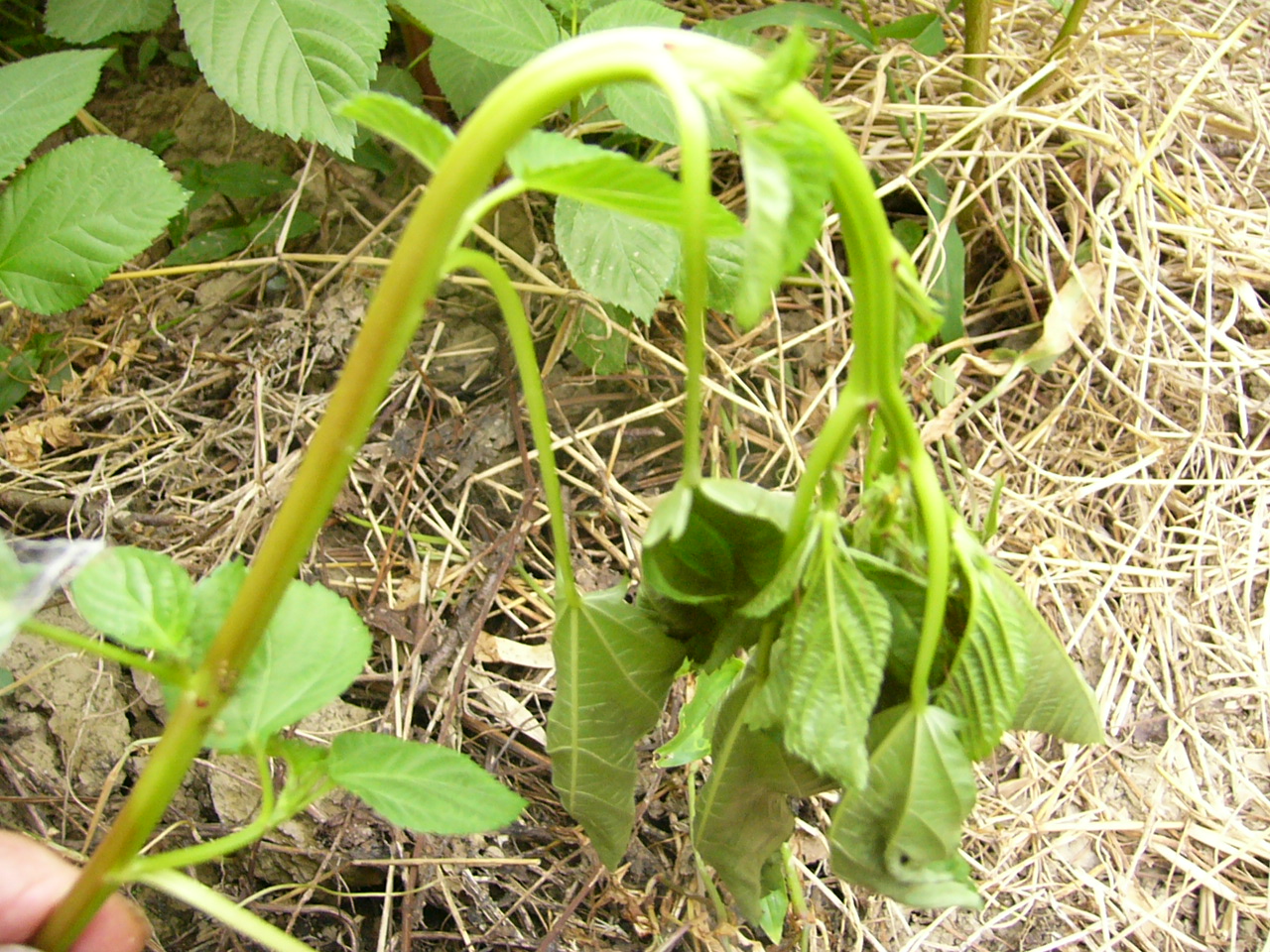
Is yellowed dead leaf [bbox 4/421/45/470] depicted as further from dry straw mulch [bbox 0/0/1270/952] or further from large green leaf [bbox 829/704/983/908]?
large green leaf [bbox 829/704/983/908]

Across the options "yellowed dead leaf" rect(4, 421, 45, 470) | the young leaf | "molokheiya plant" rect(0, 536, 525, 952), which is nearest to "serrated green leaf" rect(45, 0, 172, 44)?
the young leaf

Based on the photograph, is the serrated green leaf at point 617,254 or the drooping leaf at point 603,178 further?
the serrated green leaf at point 617,254

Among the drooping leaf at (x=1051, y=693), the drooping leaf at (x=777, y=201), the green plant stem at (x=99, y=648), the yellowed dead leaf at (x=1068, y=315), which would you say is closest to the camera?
the drooping leaf at (x=777, y=201)

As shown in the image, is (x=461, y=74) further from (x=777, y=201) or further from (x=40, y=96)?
(x=777, y=201)

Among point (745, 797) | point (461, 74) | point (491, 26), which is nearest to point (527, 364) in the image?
point (745, 797)

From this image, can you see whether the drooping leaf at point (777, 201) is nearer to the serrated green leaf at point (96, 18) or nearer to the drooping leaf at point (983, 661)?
the drooping leaf at point (983, 661)

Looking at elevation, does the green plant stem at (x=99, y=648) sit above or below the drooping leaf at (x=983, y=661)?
above

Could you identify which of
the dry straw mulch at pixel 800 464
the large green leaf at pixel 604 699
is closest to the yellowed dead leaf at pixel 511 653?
the dry straw mulch at pixel 800 464
